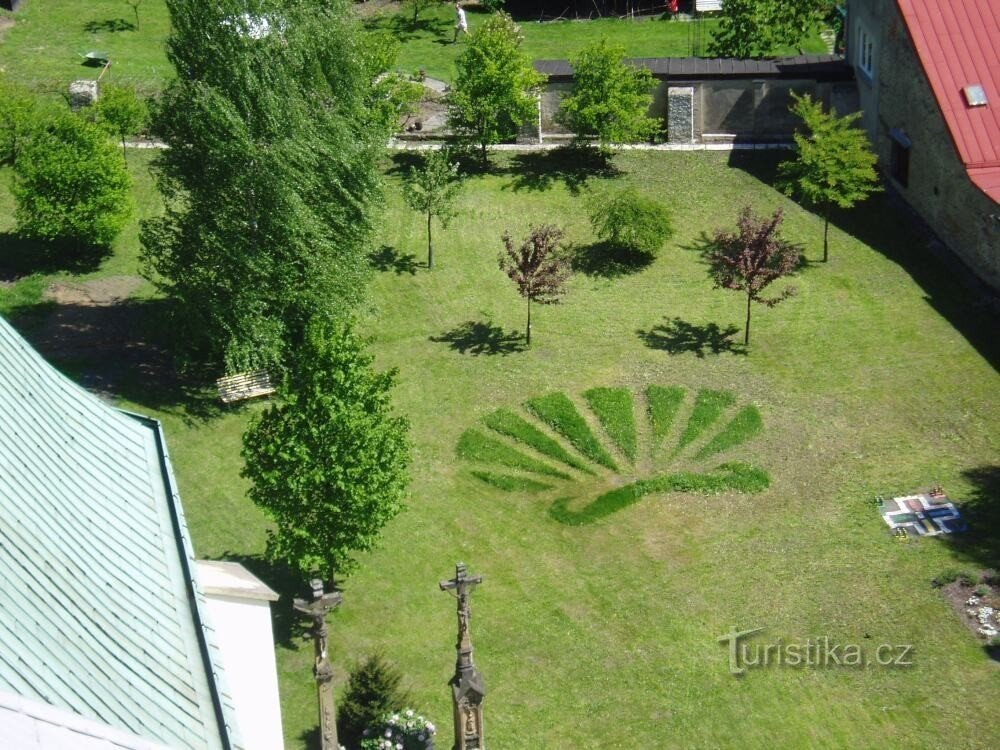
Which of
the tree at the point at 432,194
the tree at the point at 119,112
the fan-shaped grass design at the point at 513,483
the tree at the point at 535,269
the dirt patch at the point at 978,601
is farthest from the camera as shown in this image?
the tree at the point at 119,112

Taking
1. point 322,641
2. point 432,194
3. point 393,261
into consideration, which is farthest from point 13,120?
point 322,641

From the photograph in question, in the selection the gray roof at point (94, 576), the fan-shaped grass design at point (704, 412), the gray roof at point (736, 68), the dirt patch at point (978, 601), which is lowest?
the dirt patch at point (978, 601)

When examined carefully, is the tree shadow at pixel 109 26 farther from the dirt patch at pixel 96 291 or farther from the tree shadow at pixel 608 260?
the tree shadow at pixel 608 260

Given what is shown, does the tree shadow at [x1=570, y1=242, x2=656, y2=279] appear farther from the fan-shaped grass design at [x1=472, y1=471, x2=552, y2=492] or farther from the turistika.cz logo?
the turistika.cz logo

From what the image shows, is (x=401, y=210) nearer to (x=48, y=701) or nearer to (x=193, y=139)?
(x=193, y=139)

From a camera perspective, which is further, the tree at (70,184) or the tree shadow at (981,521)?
the tree at (70,184)

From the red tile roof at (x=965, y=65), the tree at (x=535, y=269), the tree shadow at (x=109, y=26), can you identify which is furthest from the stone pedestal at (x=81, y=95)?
the red tile roof at (x=965, y=65)

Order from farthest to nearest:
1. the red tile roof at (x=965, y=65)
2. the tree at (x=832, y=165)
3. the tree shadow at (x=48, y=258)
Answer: the tree shadow at (x=48, y=258) < the tree at (x=832, y=165) < the red tile roof at (x=965, y=65)
